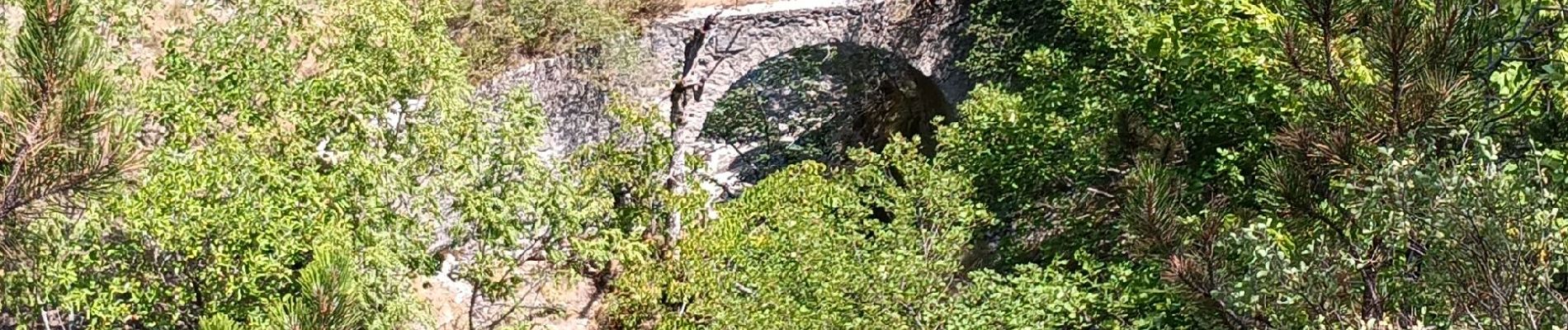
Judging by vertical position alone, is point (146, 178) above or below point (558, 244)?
above

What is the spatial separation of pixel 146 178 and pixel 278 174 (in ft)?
2.60

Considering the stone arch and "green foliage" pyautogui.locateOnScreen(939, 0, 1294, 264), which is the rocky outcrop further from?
"green foliage" pyautogui.locateOnScreen(939, 0, 1294, 264)

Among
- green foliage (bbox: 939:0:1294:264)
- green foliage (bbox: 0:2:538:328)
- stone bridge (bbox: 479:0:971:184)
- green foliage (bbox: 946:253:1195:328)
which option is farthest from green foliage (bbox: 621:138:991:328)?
stone bridge (bbox: 479:0:971:184)

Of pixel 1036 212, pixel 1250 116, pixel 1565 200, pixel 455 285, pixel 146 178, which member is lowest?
pixel 455 285

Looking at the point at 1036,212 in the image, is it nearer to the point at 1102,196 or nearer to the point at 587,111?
the point at 1102,196

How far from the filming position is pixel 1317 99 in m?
4.34

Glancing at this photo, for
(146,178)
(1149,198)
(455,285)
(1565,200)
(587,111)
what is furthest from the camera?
(587,111)

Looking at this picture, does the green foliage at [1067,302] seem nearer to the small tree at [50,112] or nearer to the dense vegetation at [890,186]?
the dense vegetation at [890,186]

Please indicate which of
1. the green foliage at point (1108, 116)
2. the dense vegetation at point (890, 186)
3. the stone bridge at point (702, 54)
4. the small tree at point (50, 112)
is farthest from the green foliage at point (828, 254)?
the small tree at point (50, 112)

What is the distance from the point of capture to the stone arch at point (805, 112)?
17547mm

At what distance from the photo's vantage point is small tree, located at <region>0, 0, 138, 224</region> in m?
3.57

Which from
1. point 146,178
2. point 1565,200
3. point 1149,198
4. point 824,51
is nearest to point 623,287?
point 146,178

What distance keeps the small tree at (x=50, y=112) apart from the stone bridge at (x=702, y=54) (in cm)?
1169

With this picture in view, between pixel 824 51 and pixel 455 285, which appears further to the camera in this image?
Answer: pixel 824 51
